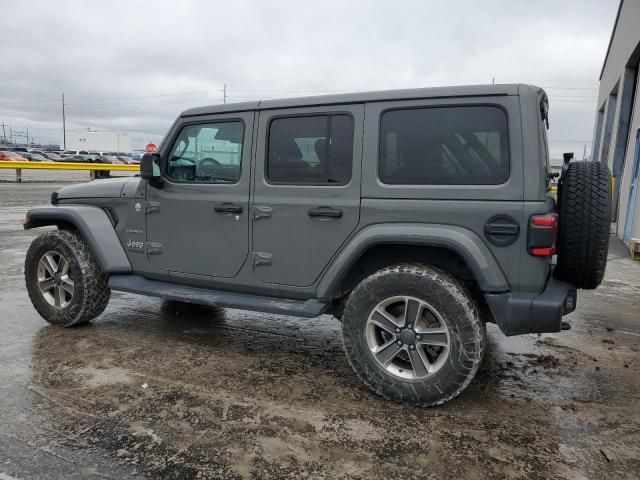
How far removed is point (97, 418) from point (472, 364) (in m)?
2.23

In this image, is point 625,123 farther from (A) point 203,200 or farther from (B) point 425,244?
(A) point 203,200

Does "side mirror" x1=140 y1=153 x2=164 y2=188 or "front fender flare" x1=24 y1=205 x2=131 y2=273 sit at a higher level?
"side mirror" x1=140 y1=153 x2=164 y2=188

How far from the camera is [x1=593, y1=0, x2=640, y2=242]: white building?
1056cm

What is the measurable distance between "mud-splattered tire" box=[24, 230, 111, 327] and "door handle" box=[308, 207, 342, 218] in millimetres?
2179

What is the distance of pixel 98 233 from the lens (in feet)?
14.1

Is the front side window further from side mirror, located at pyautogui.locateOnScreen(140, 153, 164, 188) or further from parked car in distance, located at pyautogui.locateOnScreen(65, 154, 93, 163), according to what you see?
parked car in distance, located at pyautogui.locateOnScreen(65, 154, 93, 163)

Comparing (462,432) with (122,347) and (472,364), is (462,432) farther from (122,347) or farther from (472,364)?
(122,347)

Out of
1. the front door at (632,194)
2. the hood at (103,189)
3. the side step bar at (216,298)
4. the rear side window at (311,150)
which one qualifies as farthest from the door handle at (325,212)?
the front door at (632,194)

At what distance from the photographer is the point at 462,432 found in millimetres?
2848

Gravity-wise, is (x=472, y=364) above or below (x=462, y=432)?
above

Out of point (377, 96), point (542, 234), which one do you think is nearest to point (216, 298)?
point (377, 96)

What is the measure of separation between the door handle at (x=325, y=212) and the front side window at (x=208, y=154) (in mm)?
746

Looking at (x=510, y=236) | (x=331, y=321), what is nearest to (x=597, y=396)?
(x=510, y=236)

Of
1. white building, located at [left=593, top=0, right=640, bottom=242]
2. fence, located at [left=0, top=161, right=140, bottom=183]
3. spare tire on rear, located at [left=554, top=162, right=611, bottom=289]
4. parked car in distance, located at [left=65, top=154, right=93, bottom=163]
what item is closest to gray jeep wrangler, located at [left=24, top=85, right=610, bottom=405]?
spare tire on rear, located at [left=554, top=162, right=611, bottom=289]
